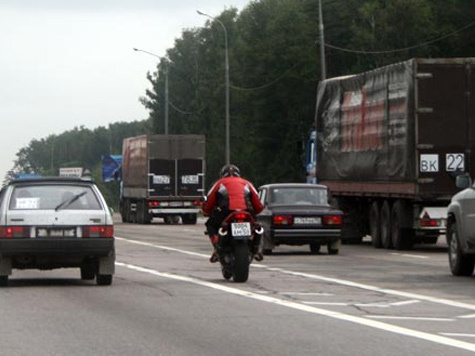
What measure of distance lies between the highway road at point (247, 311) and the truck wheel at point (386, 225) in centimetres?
630

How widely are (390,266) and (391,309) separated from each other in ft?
31.0

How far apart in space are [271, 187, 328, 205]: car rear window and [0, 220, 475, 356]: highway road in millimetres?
4417

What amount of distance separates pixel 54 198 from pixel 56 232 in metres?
0.61

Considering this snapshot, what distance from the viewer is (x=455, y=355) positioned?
1167 cm

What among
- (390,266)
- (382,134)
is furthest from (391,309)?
(382,134)

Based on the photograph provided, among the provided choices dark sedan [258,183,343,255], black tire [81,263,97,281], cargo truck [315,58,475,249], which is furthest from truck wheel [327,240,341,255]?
black tire [81,263,97,281]

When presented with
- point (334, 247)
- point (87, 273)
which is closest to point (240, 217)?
point (87, 273)

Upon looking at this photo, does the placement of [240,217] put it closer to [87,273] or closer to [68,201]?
[68,201]

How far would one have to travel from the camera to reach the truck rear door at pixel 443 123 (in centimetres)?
2992

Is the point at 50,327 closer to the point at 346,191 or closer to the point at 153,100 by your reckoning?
the point at 346,191

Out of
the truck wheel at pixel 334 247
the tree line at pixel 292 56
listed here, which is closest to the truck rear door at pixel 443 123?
the truck wheel at pixel 334 247

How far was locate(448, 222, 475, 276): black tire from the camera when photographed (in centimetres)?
2186

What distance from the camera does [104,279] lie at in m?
20.2

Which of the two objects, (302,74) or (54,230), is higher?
(302,74)
